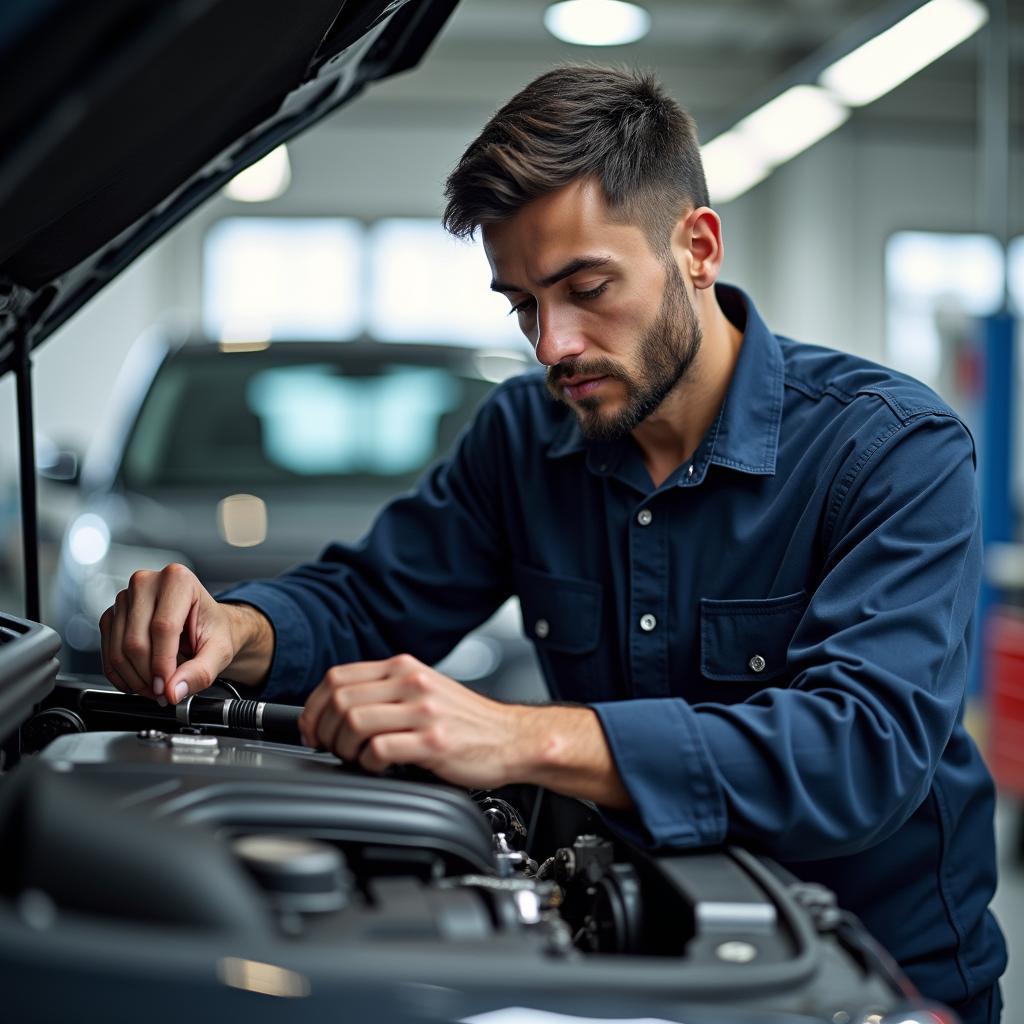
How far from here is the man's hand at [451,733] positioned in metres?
0.94

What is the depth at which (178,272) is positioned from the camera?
909 cm

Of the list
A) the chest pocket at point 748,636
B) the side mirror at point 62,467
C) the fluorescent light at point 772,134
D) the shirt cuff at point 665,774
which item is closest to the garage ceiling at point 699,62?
the fluorescent light at point 772,134

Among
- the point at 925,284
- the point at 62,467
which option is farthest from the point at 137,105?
the point at 925,284

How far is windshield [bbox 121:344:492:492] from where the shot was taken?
3443mm

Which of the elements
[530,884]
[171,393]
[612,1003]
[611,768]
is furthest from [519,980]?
[171,393]

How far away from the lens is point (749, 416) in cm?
141

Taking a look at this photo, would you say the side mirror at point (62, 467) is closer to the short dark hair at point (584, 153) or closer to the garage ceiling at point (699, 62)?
the short dark hair at point (584, 153)

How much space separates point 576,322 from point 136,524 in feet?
6.84

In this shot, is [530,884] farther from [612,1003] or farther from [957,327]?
[957,327]

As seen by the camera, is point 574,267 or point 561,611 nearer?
point 574,267

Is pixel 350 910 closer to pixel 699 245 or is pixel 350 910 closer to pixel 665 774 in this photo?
pixel 665 774

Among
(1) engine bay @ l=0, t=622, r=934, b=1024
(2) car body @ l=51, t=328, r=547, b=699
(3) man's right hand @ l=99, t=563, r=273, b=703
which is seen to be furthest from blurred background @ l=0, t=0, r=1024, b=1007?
(1) engine bay @ l=0, t=622, r=934, b=1024

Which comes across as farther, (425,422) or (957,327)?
(957,327)

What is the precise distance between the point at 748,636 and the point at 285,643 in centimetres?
50
